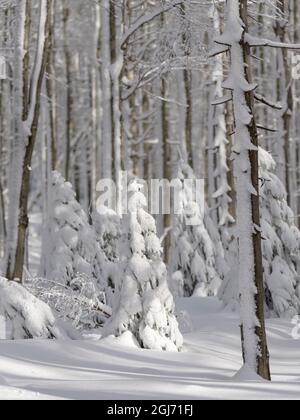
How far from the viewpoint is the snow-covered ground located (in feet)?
20.4

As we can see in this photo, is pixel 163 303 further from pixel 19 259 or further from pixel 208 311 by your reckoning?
pixel 208 311

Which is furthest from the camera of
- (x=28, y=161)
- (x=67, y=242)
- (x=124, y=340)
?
(x=67, y=242)

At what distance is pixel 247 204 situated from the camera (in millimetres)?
7660

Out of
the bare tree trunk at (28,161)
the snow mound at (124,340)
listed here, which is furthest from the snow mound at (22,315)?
the bare tree trunk at (28,161)

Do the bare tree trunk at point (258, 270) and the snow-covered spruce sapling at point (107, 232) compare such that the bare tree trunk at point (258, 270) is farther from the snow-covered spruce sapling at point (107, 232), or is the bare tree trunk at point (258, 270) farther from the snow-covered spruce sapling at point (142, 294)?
the snow-covered spruce sapling at point (107, 232)

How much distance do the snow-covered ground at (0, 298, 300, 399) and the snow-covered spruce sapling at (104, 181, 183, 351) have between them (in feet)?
0.90

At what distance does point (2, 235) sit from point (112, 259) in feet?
39.4

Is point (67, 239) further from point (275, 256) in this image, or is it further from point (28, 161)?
point (275, 256)

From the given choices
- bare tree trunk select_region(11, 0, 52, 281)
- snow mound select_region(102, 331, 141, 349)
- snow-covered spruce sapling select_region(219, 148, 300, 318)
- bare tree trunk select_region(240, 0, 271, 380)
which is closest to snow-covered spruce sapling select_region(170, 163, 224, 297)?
snow-covered spruce sapling select_region(219, 148, 300, 318)

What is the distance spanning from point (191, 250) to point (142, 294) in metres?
7.35

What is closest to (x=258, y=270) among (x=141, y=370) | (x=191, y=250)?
(x=141, y=370)

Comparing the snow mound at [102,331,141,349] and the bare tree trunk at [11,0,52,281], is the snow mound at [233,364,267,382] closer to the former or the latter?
the snow mound at [102,331,141,349]

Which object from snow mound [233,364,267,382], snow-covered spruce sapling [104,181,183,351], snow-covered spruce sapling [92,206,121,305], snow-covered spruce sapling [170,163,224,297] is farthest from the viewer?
snow-covered spruce sapling [170,163,224,297]
